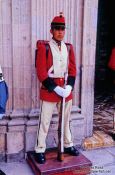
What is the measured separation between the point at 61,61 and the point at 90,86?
3.79 feet

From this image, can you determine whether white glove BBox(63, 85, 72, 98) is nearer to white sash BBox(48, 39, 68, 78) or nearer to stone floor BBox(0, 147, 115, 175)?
white sash BBox(48, 39, 68, 78)

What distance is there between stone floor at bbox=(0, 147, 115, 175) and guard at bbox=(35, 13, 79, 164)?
1.00ft

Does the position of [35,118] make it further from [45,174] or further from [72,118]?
[45,174]

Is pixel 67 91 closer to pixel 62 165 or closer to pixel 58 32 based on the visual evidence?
pixel 58 32

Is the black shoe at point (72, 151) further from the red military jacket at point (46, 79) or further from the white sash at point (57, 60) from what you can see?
the white sash at point (57, 60)

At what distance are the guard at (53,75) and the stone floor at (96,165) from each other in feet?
1.00

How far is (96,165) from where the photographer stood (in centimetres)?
508

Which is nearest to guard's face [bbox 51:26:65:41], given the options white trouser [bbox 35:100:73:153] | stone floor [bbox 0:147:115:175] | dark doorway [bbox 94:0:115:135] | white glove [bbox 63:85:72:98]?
white glove [bbox 63:85:72:98]

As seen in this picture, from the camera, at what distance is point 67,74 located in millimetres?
4773

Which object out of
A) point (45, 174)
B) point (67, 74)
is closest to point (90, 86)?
point (67, 74)

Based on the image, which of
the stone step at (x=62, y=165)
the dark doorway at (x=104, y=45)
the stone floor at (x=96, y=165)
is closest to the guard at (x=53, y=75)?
the stone step at (x=62, y=165)

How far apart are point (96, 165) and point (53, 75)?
159 centimetres

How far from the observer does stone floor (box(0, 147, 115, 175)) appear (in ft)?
15.9

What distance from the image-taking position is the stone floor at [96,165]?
484 centimetres
